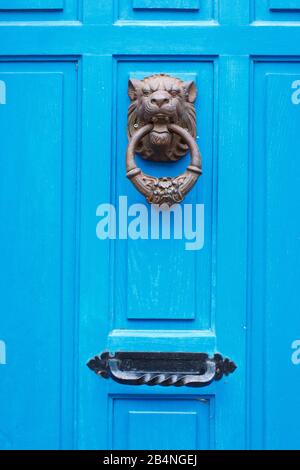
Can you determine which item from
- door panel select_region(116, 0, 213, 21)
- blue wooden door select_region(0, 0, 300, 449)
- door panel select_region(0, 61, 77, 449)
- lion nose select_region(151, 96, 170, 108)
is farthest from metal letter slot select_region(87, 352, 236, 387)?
door panel select_region(116, 0, 213, 21)

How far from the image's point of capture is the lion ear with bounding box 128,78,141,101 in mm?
1492

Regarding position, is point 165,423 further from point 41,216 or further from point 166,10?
point 166,10

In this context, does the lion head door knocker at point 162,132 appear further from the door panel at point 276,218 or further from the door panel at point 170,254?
the door panel at point 276,218

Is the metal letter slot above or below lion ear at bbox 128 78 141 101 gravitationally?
below

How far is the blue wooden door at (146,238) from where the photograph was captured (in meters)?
1.52

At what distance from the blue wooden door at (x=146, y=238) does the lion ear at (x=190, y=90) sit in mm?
25

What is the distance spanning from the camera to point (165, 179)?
4.93 feet

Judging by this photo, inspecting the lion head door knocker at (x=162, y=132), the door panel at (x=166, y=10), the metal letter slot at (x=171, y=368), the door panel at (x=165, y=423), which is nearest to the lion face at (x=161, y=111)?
the lion head door knocker at (x=162, y=132)

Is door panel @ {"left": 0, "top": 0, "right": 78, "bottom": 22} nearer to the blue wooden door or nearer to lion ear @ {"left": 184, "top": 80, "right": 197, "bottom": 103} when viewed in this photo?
the blue wooden door

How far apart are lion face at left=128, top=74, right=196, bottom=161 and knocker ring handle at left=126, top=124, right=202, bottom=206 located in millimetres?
19

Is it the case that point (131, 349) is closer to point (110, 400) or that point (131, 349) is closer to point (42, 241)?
point (110, 400)

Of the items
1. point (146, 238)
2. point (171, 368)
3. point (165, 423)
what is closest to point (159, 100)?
point (146, 238)
